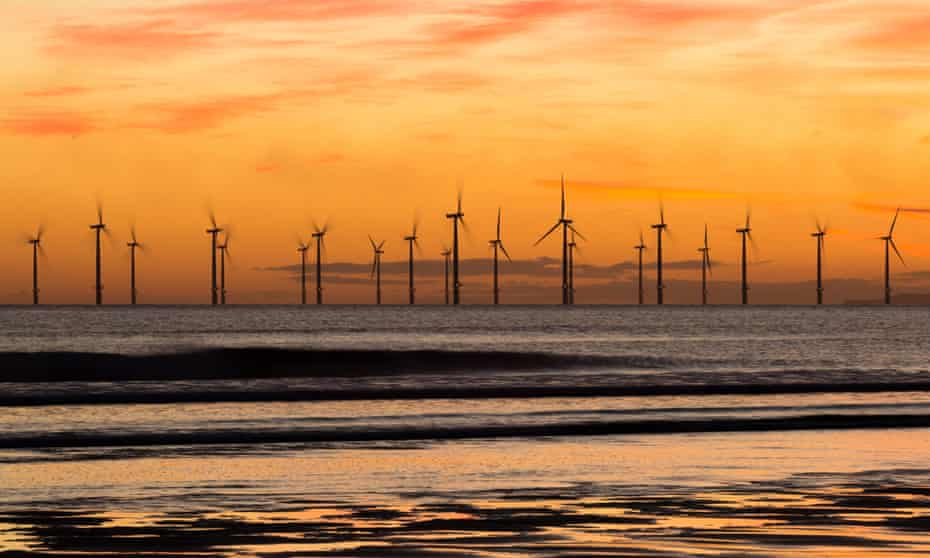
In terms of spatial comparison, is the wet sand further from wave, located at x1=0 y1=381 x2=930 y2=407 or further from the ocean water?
wave, located at x1=0 y1=381 x2=930 y2=407

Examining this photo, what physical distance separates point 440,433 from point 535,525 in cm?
1707

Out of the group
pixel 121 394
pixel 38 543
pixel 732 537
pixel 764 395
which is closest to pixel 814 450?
pixel 732 537

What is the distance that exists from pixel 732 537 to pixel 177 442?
62.9 feet

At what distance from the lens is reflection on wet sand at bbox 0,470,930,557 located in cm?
2066

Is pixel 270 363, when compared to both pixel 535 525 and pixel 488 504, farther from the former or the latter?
pixel 535 525

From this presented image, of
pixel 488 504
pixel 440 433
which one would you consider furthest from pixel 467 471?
pixel 440 433

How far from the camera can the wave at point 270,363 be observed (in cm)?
9475

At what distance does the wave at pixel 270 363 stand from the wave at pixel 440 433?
45242mm

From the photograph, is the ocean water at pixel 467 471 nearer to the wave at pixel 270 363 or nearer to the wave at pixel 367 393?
the wave at pixel 367 393

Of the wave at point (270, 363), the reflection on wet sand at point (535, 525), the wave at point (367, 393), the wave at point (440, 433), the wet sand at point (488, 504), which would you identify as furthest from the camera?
the wave at point (270, 363)

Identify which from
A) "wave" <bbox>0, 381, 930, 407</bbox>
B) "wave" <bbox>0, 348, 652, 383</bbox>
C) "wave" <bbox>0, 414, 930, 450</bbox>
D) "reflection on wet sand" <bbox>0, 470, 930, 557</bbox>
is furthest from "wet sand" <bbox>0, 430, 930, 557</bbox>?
"wave" <bbox>0, 348, 652, 383</bbox>

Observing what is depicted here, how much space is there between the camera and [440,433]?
39.8 m

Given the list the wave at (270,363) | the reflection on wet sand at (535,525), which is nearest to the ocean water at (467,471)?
the reflection on wet sand at (535,525)

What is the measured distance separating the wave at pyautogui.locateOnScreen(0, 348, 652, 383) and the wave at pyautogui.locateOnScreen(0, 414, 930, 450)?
148 ft
